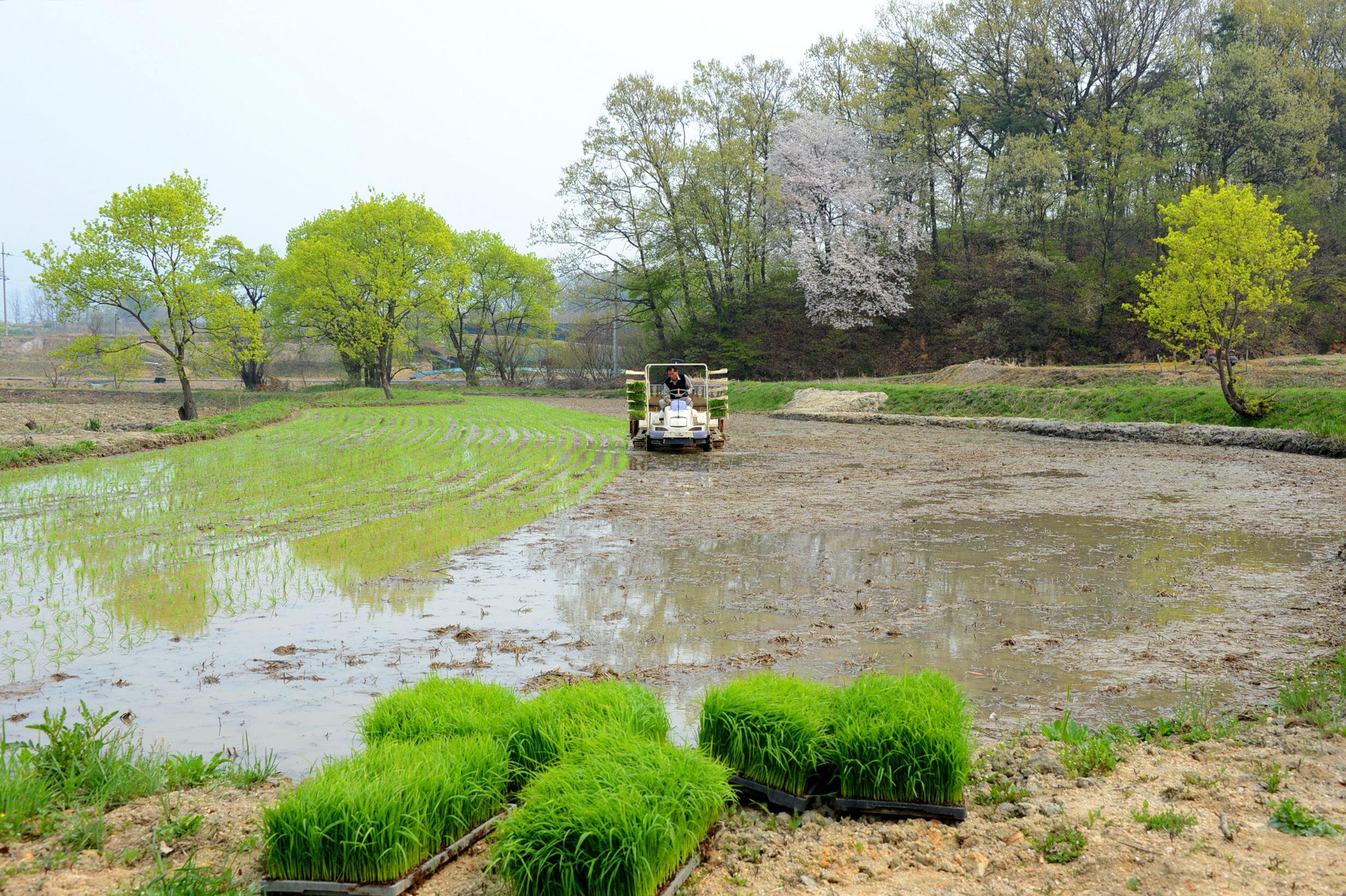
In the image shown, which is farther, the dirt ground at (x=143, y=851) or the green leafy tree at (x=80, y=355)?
the green leafy tree at (x=80, y=355)

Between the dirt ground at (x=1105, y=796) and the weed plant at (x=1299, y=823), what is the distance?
0.13ft

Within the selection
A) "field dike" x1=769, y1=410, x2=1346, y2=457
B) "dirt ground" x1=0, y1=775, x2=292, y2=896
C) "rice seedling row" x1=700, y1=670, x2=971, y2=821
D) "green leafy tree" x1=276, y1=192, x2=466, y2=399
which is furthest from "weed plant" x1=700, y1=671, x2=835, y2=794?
"green leafy tree" x1=276, y1=192, x2=466, y2=399

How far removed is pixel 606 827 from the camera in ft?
9.36

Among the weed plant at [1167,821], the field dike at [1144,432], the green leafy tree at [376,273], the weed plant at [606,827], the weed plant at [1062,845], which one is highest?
the green leafy tree at [376,273]

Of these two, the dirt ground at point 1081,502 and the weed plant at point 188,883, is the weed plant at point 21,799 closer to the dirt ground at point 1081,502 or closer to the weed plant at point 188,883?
the weed plant at point 188,883

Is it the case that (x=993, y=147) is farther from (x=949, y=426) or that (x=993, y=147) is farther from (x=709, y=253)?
(x=949, y=426)

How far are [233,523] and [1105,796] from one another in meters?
10.0

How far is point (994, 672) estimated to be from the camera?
5320 millimetres

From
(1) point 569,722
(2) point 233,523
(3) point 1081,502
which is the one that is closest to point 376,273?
(2) point 233,523

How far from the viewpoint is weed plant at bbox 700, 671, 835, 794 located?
12.2 ft

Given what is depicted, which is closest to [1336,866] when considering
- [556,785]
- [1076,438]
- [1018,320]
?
[556,785]

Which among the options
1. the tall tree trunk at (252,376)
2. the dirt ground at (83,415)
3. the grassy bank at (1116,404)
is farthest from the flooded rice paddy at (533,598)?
the tall tree trunk at (252,376)

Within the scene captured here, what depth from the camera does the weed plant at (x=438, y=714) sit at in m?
3.80

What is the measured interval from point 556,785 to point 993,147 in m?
48.1
